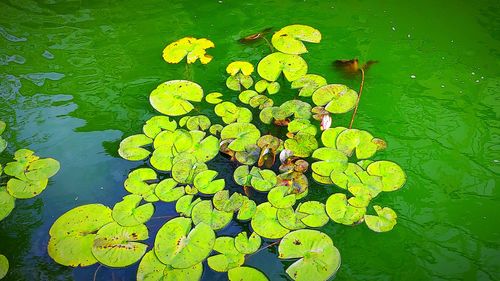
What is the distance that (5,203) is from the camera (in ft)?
5.18

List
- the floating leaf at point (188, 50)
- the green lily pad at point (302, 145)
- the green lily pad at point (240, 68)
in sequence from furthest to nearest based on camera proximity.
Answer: the floating leaf at point (188, 50)
the green lily pad at point (240, 68)
the green lily pad at point (302, 145)

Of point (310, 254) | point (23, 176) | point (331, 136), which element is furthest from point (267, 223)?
point (23, 176)

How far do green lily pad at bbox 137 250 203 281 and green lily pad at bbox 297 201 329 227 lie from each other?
407 mm

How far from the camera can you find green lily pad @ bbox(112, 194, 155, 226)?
4.83 ft

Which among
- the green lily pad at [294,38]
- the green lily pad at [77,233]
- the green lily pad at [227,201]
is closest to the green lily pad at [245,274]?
the green lily pad at [227,201]

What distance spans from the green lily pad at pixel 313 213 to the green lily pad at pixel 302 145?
235 mm

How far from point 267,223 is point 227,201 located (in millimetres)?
175

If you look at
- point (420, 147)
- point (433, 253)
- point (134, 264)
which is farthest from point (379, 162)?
point (134, 264)

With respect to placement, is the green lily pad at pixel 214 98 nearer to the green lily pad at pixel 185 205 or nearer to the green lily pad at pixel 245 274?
the green lily pad at pixel 185 205

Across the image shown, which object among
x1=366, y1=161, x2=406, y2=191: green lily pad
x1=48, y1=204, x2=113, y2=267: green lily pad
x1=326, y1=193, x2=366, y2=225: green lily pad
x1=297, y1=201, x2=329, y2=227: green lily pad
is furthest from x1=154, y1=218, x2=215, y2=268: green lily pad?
x1=366, y1=161, x2=406, y2=191: green lily pad

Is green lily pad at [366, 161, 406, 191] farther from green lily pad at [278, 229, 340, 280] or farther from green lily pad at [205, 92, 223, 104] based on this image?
green lily pad at [205, 92, 223, 104]

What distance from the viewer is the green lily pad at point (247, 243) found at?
139 cm

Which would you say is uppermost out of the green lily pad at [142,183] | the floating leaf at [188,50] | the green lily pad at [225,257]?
the floating leaf at [188,50]

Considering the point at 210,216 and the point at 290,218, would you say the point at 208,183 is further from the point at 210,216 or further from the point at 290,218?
the point at 290,218
